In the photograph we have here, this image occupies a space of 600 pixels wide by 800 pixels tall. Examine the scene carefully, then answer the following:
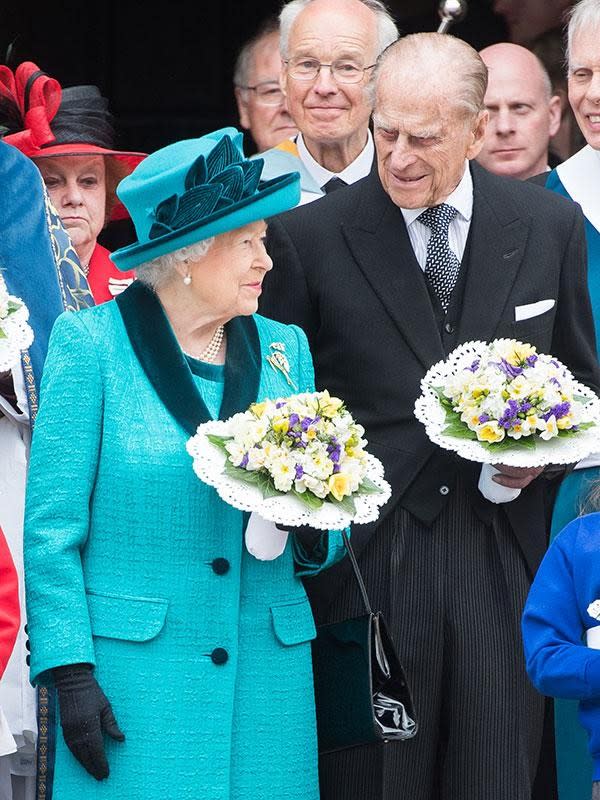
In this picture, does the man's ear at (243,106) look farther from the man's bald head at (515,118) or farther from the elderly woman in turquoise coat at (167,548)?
the elderly woman in turquoise coat at (167,548)

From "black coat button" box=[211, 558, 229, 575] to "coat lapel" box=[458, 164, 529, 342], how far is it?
3.00 ft

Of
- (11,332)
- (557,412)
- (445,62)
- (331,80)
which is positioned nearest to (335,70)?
(331,80)

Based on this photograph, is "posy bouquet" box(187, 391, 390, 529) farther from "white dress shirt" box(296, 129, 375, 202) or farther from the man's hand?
"white dress shirt" box(296, 129, 375, 202)

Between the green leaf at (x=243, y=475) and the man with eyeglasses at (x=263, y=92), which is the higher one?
the man with eyeglasses at (x=263, y=92)

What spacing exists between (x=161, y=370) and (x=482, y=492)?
0.91m

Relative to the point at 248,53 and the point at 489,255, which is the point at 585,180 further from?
the point at 248,53

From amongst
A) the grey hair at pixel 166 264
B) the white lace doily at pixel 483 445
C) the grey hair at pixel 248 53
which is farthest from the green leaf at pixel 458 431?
the grey hair at pixel 248 53

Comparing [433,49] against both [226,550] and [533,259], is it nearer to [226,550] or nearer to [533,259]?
[533,259]

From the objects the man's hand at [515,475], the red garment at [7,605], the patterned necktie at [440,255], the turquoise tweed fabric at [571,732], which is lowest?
the turquoise tweed fabric at [571,732]

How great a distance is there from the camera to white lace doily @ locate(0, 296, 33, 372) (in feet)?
12.5

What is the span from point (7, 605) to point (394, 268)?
4.35ft

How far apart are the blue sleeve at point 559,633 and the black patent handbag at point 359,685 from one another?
30 centimetres

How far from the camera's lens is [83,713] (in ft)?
12.1

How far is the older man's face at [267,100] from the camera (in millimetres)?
6152
